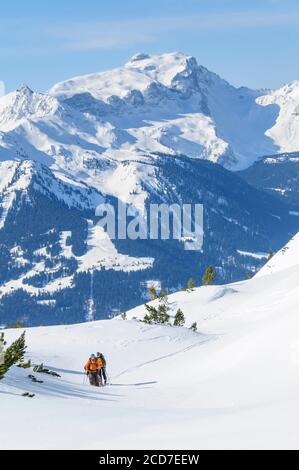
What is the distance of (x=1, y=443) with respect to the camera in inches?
738

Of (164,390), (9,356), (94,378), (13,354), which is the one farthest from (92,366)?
(9,356)

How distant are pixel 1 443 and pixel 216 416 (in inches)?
260

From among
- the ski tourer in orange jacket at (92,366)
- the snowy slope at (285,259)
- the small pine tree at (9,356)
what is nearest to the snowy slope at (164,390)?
the small pine tree at (9,356)

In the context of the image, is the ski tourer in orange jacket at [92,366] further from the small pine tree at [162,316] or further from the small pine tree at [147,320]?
the small pine tree at [162,316]

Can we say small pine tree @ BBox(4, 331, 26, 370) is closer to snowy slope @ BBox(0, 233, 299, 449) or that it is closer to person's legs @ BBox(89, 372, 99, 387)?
snowy slope @ BBox(0, 233, 299, 449)

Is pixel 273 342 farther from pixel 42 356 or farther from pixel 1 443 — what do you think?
pixel 1 443

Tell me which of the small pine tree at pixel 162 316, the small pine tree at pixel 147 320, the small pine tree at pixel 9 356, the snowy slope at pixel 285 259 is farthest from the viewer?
the snowy slope at pixel 285 259

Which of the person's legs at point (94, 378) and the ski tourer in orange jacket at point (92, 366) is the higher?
the ski tourer in orange jacket at point (92, 366)

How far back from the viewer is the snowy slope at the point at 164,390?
64.3 ft

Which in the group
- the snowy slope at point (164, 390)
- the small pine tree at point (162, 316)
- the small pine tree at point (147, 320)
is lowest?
the snowy slope at point (164, 390)

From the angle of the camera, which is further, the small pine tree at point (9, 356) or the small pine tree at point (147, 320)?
the small pine tree at point (147, 320)
